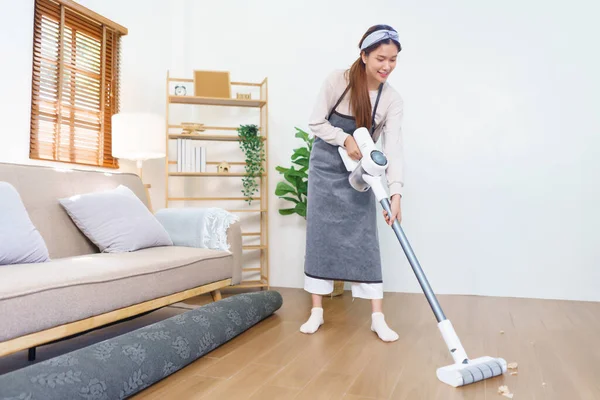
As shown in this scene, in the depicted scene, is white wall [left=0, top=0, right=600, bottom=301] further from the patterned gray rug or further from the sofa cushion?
the patterned gray rug

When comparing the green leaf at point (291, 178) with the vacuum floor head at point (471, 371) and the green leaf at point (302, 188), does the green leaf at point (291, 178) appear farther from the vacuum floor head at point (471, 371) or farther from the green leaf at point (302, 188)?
the vacuum floor head at point (471, 371)

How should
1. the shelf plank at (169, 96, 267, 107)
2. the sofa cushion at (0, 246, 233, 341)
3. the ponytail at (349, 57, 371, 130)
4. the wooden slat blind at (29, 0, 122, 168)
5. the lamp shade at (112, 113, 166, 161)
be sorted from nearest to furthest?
1. the sofa cushion at (0, 246, 233, 341)
2. the ponytail at (349, 57, 371, 130)
3. the wooden slat blind at (29, 0, 122, 168)
4. the lamp shade at (112, 113, 166, 161)
5. the shelf plank at (169, 96, 267, 107)

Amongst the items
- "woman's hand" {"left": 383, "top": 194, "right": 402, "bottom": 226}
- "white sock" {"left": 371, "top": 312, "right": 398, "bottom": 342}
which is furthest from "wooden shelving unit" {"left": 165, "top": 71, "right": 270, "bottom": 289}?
"woman's hand" {"left": 383, "top": 194, "right": 402, "bottom": 226}

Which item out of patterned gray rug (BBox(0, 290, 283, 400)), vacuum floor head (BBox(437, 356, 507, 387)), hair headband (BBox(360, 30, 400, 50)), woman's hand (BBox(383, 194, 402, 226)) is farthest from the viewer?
hair headband (BBox(360, 30, 400, 50))

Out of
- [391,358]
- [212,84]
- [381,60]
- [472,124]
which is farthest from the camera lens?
[212,84]

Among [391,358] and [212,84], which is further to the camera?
[212,84]

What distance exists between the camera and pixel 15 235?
173 centimetres

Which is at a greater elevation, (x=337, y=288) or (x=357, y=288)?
(x=357, y=288)

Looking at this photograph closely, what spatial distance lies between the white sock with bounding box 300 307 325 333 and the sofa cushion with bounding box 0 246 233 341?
539mm

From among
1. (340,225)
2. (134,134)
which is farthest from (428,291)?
(134,134)

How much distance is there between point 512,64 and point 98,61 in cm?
281

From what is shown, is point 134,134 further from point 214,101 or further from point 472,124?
point 472,124

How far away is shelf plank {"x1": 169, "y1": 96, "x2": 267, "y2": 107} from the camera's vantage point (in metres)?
3.45

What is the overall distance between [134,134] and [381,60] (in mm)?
1704
